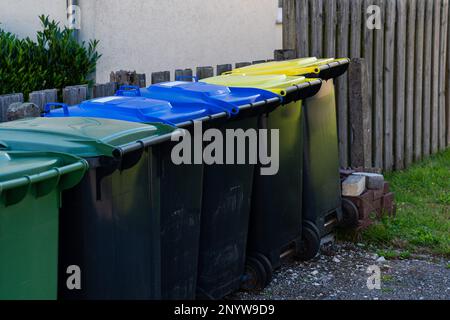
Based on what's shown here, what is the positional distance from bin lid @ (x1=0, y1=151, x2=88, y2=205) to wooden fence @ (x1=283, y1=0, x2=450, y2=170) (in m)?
5.05

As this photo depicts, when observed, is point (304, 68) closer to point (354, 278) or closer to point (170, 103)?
point (354, 278)

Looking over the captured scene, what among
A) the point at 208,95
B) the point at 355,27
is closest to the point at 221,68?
the point at 355,27

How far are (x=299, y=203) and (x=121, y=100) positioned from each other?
182cm

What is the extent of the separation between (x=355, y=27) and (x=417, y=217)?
2219 millimetres

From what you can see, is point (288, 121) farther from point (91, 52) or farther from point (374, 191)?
point (91, 52)

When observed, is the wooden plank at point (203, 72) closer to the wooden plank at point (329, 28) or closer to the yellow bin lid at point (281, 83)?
the yellow bin lid at point (281, 83)

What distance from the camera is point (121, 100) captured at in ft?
16.8

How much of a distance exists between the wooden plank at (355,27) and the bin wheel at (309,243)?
118 inches

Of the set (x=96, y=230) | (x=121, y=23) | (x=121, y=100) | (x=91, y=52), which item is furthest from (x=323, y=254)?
(x=121, y=23)

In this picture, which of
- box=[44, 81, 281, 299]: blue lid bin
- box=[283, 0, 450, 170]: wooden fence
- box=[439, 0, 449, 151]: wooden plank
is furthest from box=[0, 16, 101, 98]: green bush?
box=[439, 0, 449, 151]: wooden plank

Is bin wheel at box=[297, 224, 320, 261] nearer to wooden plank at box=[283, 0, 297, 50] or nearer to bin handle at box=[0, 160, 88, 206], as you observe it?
wooden plank at box=[283, 0, 297, 50]

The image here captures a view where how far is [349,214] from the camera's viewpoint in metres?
7.22

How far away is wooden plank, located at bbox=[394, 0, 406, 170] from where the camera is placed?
31.7 feet
